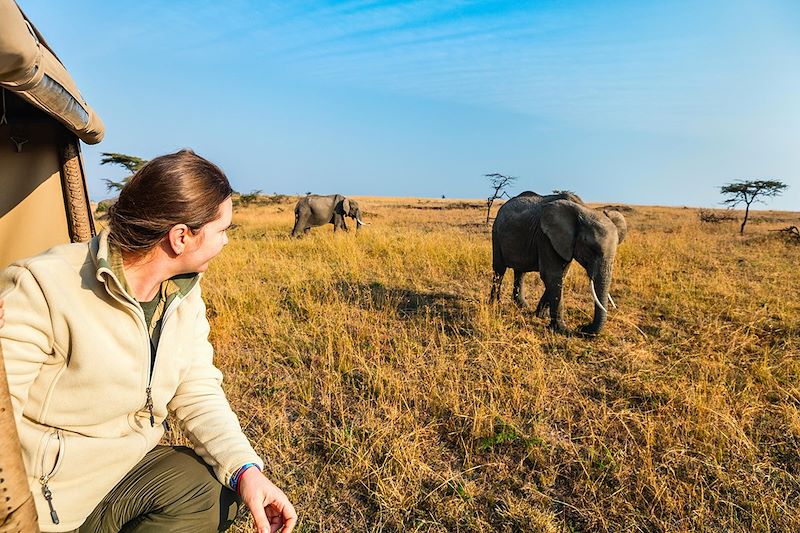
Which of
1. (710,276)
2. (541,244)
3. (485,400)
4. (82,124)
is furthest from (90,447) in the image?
(710,276)

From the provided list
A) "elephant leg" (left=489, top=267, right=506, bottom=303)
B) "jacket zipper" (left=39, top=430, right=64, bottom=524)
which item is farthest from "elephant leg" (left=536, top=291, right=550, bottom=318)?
"jacket zipper" (left=39, top=430, right=64, bottom=524)

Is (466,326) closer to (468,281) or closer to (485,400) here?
(485,400)

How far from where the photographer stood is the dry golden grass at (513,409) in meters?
2.50

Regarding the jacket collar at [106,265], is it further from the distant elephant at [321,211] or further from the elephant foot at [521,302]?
the distant elephant at [321,211]

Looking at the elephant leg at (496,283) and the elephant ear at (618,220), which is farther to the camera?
the elephant leg at (496,283)

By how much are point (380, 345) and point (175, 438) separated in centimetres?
210

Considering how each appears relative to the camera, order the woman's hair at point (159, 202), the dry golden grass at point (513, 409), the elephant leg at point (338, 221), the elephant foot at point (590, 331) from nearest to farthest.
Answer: the woman's hair at point (159, 202), the dry golden grass at point (513, 409), the elephant foot at point (590, 331), the elephant leg at point (338, 221)

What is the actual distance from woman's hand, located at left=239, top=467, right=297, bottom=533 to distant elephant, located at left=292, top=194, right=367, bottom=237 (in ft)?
45.3

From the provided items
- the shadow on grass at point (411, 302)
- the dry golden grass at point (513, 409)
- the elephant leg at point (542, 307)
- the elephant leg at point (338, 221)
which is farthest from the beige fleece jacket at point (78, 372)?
the elephant leg at point (338, 221)

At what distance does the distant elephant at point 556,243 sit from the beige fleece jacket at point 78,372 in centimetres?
444

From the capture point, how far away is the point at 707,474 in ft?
8.97

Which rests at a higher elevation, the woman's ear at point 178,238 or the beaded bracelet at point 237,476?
the woman's ear at point 178,238

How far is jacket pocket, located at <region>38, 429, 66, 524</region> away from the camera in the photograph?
1.40 metres

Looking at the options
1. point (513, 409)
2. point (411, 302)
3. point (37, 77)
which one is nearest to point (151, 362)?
point (37, 77)
